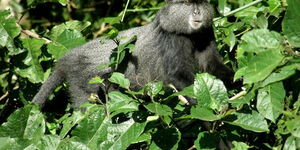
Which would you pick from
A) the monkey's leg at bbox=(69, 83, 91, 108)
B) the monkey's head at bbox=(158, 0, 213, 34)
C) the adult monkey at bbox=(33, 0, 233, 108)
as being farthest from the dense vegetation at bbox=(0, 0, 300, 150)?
the monkey's leg at bbox=(69, 83, 91, 108)

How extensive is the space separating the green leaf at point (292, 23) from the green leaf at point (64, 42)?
11.1 ft

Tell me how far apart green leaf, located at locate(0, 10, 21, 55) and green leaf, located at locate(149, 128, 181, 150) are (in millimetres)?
2428

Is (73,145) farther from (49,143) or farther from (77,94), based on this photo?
(77,94)

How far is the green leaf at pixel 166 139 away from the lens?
2.97 meters

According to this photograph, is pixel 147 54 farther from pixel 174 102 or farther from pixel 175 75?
pixel 174 102

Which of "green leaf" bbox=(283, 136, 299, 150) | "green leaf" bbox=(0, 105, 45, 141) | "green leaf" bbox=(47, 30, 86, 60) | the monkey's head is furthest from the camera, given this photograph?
"green leaf" bbox=(47, 30, 86, 60)

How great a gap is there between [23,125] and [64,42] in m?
2.11

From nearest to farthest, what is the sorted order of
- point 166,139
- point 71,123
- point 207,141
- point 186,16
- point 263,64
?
point 263,64
point 207,141
point 166,139
point 71,123
point 186,16

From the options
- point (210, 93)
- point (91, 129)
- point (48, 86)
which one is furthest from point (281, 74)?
point (48, 86)

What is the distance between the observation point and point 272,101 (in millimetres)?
2744

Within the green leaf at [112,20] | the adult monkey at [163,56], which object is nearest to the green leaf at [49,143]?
the green leaf at [112,20]

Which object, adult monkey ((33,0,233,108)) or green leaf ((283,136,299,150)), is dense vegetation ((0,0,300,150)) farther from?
adult monkey ((33,0,233,108))

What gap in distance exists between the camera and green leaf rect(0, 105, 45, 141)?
134 inches

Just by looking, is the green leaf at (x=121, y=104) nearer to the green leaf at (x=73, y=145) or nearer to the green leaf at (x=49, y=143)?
the green leaf at (x=73, y=145)
